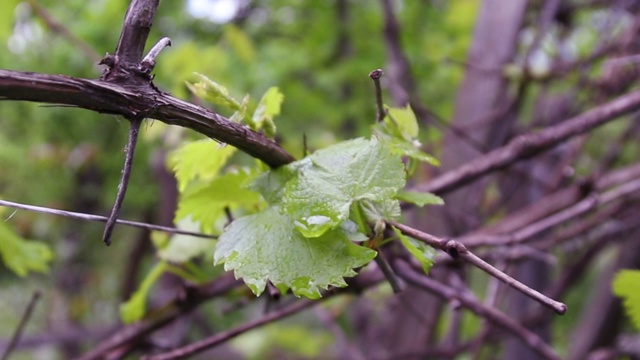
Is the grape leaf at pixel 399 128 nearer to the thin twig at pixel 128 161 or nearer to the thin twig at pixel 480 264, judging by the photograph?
the thin twig at pixel 480 264

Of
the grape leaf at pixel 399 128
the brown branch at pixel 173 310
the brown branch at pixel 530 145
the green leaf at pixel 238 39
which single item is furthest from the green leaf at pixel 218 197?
the green leaf at pixel 238 39

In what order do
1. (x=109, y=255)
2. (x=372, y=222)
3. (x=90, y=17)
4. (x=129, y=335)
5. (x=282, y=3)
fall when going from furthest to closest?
1. (x=109, y=255)
2. (x=282, y=3)
3. (x=90, y=17)
4. (x=129, y=335)
5. (x=372, y=222)

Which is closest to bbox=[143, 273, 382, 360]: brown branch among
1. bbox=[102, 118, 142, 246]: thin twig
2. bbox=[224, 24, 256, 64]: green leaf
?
bbox=[102, 118, 142, 246]: thin twig

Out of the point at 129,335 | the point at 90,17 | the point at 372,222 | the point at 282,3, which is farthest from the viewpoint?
the point at 282,3

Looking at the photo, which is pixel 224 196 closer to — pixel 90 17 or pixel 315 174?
pixel 315 174

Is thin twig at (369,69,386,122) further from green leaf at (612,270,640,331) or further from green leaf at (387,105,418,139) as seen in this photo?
green leaf at (612,270,640,331)

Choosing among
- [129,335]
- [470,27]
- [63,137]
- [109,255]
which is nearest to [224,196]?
[129,335]

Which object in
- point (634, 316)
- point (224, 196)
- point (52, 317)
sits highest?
point (224, 196)
